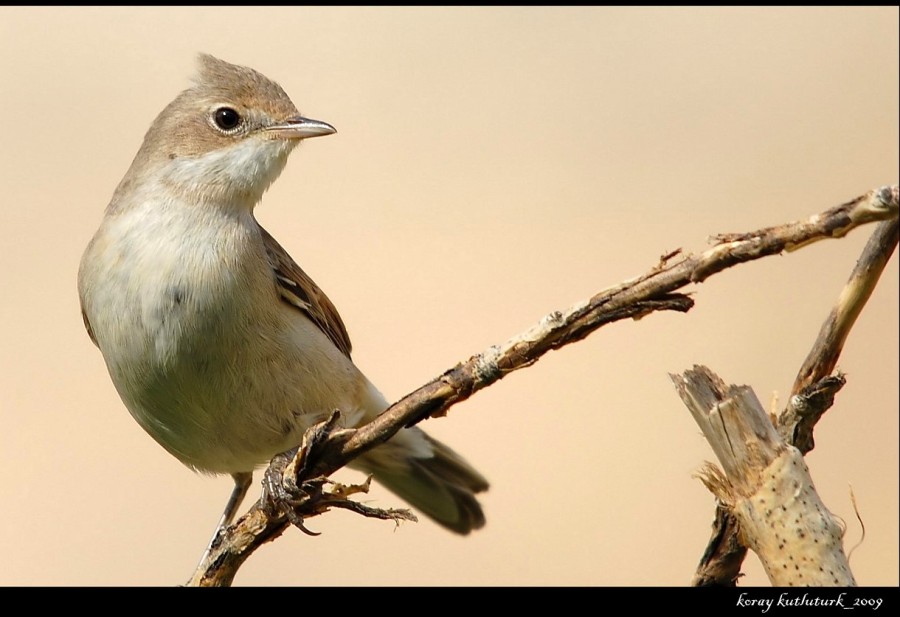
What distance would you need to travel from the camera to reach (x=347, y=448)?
2.51 m

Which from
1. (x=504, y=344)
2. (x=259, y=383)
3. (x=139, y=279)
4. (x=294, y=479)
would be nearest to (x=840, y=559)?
(x=504, y=344)

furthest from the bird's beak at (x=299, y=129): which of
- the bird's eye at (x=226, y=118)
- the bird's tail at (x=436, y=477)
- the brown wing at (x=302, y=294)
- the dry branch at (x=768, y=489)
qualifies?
the dry branch at (x=768, y=489)

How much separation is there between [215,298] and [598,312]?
1.82 meters

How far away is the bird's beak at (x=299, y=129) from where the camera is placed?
151 inches

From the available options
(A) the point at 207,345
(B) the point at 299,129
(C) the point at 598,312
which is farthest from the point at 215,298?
(C) the point at 598,312

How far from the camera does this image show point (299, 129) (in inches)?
152

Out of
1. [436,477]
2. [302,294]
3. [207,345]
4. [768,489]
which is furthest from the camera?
[436,477]

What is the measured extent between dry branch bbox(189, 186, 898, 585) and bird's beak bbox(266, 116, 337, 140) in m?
1.68

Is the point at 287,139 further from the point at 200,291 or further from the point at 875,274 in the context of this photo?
the point at 875,274

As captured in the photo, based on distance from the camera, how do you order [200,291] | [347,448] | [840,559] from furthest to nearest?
[200,291]
[347,448]
[840,559]

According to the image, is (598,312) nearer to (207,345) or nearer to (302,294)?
(207,345)

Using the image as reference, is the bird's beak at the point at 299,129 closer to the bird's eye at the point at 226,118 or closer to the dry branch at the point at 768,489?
the bird's eye at the point at 226,118

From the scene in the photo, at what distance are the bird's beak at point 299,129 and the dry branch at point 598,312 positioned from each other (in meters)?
1.68
